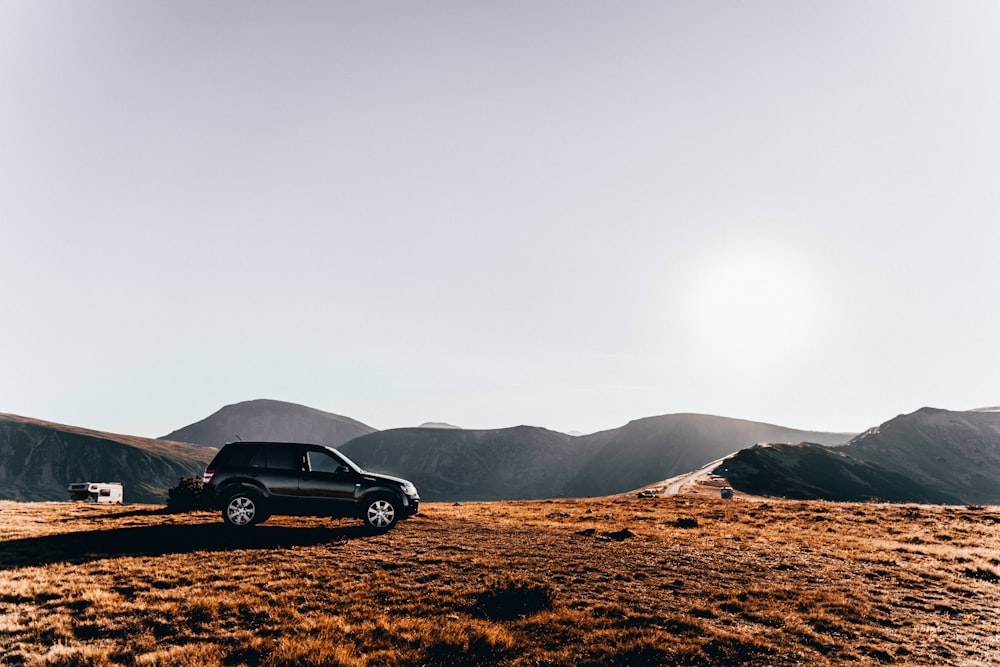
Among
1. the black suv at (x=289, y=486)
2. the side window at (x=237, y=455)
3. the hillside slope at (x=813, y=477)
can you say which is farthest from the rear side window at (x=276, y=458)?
the hillside slope at (x=813, y=477)

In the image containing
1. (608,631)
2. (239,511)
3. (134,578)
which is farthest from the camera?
(239,511)

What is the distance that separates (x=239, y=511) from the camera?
1481 cm

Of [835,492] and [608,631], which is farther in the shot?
[835,492]

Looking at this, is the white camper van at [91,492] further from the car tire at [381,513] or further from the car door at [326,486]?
the car tire at [381,513]

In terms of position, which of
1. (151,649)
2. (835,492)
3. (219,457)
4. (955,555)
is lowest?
(835,492)

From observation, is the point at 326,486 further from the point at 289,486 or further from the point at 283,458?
the point at 283,458

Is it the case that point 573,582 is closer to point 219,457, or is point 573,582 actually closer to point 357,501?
point 357,501

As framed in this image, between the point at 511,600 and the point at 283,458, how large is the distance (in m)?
9.34

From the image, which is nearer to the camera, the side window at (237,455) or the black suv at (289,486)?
the black suv at (289,486)

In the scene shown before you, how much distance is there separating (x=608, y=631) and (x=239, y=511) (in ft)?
38.7

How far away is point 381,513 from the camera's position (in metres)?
15.5

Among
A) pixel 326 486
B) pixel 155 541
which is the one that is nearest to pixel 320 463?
pixel 326 486

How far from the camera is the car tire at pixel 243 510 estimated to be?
14727 millimetres

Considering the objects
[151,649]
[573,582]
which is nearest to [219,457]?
[151,649]
